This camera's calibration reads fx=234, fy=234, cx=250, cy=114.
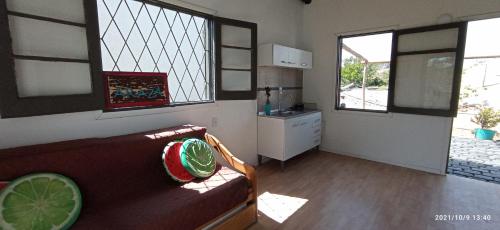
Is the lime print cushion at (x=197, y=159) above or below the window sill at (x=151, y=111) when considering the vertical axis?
below

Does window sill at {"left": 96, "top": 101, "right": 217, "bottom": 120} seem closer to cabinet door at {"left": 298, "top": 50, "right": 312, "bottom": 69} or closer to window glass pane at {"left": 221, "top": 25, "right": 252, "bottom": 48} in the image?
window glass pane at {"left": 221, "top": 25, "right": 252, "bottom": 48}

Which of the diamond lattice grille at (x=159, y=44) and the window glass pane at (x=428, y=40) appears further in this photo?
the window glass pane at (x=428, y=40)

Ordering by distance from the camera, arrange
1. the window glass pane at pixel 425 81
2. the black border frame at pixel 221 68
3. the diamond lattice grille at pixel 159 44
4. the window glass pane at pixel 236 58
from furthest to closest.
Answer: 1. the window glass pane at pixel 425 81
2. the window glass pane at pixel 236 58
3. the black border frame at pixel 221 68
4. the diamond lattice grille at pixel 159 44

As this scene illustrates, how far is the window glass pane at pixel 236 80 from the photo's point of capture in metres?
2.70

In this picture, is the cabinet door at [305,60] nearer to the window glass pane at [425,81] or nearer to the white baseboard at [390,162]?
the window glass pane at [425,81]

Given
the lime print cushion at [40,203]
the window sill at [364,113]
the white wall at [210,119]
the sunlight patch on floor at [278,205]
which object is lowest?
the sunlight patch on floor at [278,205]

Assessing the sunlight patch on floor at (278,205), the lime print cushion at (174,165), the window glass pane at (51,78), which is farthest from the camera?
the sunlight patch on floor at (278,205)

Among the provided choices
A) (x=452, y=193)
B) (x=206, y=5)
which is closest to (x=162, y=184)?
(x=206, y=5)

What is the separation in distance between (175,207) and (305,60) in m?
2.92

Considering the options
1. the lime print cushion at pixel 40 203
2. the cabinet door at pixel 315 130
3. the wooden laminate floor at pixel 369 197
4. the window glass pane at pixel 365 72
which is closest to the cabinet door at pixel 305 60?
the window glass pane at pixel 365 72

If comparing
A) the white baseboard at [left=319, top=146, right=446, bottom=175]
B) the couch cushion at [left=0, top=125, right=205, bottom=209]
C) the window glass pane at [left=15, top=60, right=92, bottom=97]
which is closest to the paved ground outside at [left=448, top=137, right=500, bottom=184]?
the white baseboard at [left=319, top=146, right=446, bottom=175]

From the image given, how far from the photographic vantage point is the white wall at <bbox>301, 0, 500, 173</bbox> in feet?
9.37

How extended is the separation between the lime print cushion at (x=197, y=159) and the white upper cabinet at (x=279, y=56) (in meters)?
1.51

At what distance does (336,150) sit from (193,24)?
9.33ft
